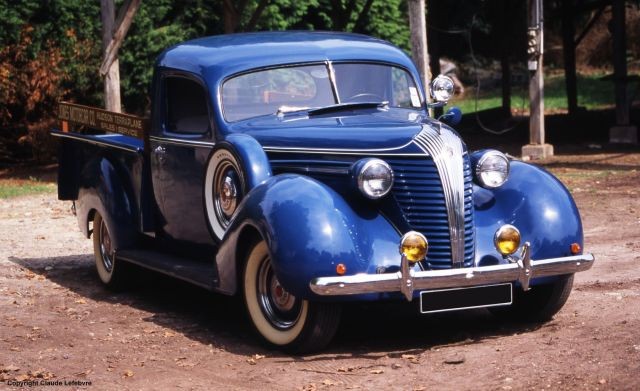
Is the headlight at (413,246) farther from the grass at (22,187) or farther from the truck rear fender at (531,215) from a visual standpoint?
the grass at (22,187)

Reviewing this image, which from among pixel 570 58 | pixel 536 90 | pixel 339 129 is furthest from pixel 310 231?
pixel 570 58

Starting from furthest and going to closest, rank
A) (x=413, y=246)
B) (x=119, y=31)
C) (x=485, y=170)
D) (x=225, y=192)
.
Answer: (x=119, y=31) < (x=225, y=192) < (x=485, y=170) < (x=413, y=246)

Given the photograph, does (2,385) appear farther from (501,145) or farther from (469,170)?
(501,145)

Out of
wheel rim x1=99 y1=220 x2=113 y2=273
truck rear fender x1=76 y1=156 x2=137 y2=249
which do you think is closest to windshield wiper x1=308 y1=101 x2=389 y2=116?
truck rear fender x1=76 y1=156 x2=137 y2=249

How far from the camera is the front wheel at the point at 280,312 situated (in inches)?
248

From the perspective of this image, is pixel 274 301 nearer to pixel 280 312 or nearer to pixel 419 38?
pixel 280 312

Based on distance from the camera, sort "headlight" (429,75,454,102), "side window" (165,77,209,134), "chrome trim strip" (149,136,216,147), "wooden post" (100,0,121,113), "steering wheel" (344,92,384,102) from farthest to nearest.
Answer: "wooden post" (100,0,121,113) < "headlight" (429,75,454,102) < "side window" (165,77,209,134) < "steering wheel" (344,92,384,102) < "chrome trim strip" (149,136,216,147)

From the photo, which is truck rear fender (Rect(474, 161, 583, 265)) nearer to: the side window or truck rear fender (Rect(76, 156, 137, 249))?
the side window

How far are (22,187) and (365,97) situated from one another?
9.42m

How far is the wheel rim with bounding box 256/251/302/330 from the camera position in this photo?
6.48 metres

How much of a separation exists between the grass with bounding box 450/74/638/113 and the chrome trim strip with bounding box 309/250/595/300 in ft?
66.9

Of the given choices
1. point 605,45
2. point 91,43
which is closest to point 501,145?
point 91,43

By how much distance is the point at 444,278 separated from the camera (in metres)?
6.19

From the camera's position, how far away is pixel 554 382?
18.0 ft
